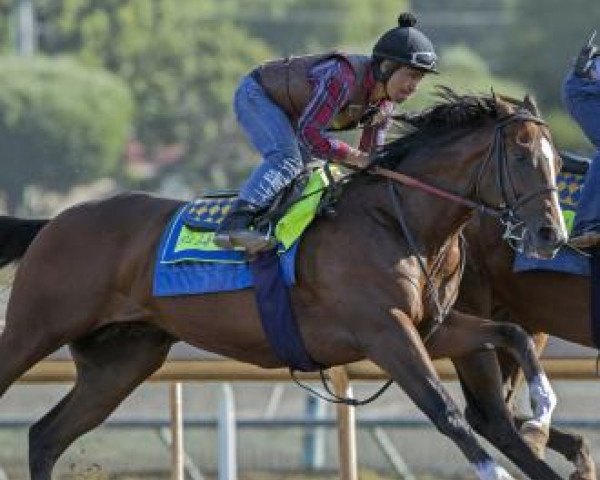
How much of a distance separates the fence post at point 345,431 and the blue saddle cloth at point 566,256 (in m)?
1.08

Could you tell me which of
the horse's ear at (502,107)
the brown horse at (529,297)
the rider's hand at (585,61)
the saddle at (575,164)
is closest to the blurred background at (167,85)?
the brown horse at (529,297)

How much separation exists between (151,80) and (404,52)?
1448 inches

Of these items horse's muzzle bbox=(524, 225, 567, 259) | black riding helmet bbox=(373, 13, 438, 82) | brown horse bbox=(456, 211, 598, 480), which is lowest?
brown horse bbox=(456, 211, 598, 480)

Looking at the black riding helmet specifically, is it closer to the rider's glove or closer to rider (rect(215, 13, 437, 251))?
rider (rect(215, 13, 437, 251))

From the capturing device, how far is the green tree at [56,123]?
3309cm

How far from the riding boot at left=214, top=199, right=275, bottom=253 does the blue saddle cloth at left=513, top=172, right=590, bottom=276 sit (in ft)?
4.15

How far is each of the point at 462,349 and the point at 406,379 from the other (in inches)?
14.9

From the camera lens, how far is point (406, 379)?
24.8 ft

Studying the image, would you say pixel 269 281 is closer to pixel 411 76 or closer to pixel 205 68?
pixel 411 76

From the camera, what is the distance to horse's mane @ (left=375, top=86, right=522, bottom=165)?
784 centimetres

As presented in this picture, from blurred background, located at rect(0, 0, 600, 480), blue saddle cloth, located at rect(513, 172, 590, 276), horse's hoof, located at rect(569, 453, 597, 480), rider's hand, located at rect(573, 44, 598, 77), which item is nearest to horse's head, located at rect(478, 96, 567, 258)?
blue saddle cloth, located at rect(513, 172, 590, 276)

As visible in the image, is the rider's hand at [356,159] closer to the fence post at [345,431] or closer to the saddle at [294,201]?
the saddle at [294,201]

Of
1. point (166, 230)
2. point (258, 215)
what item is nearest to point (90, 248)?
point (166, 230)

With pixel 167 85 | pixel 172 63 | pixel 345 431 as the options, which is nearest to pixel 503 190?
pixel 345 431
